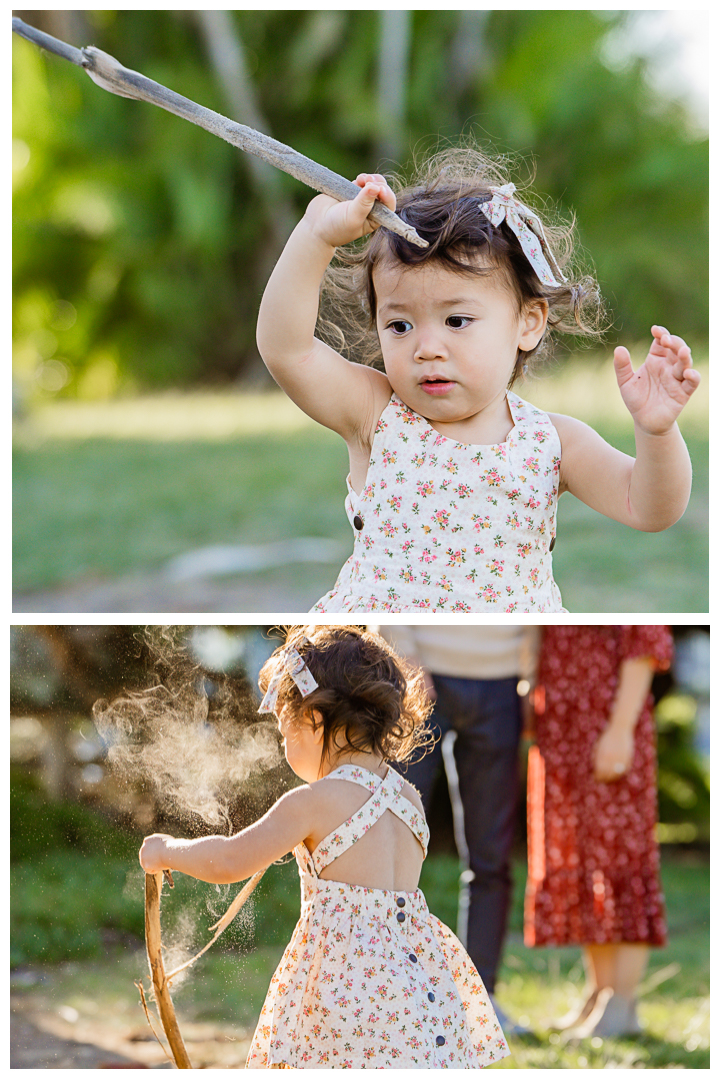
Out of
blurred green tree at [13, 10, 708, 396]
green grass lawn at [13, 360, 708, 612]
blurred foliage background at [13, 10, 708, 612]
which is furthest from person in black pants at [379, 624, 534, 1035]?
blurred green tree at [13, 10, 708, 396]

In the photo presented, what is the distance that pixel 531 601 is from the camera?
42.6 inches

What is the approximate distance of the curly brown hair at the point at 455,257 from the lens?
3.30ft

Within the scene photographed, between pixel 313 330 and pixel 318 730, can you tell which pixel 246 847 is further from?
pixel 313 330

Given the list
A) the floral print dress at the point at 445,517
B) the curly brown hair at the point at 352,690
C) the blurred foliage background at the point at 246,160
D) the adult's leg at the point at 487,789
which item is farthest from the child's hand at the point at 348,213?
the blurred foliage background at the point at 246,160

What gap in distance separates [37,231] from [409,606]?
23.1 ft

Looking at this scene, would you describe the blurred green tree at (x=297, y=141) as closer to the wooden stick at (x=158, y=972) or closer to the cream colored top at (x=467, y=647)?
the cream colored top at (x=467, y=647)

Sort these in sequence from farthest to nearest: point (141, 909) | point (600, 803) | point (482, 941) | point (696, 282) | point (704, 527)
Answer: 1. point (696, 282)
2. point (704, 527)
3. point (600, 803)
4. point (482, 941)
5. point (141, 909)

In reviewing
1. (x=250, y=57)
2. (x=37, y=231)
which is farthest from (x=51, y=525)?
(x=250, y=57)

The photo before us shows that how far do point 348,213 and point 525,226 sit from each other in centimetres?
24

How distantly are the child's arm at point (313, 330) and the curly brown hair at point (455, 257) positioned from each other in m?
0.07

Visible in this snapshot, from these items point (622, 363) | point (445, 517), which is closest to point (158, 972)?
point (445, 517)

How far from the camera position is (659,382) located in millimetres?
950

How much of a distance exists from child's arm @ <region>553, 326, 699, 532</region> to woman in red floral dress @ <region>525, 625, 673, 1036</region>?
0.24 meters
